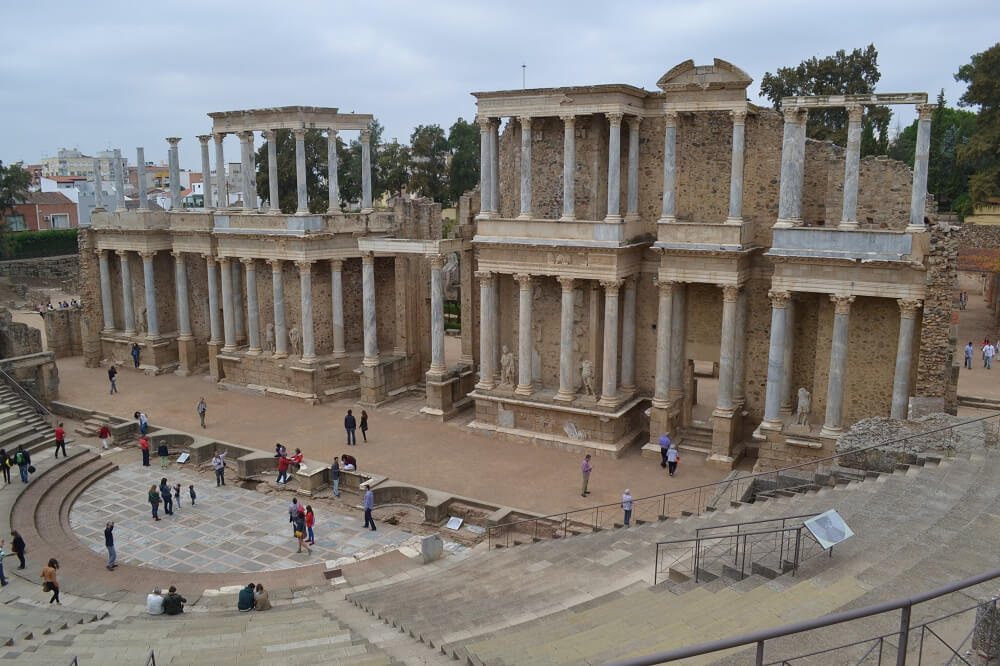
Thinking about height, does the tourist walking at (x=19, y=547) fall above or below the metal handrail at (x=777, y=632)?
below

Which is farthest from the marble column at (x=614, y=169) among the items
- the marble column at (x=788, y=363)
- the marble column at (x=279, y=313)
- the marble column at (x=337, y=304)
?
the marble column at (x=279, y=313)

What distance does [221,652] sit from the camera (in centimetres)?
1303

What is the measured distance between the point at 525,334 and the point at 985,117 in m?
34.3

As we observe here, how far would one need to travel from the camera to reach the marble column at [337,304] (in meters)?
31.7

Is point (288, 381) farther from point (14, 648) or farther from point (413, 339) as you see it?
point (14, 648)

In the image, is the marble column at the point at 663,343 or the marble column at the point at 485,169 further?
the marble column at the point at 485,169

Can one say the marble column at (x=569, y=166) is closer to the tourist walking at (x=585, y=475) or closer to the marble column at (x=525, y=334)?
the marble column at (x=525, y=334)

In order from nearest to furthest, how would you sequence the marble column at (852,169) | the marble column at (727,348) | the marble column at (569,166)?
the marble column at (852,169) < the marble column at (727,348) < the marble column at (569,166)

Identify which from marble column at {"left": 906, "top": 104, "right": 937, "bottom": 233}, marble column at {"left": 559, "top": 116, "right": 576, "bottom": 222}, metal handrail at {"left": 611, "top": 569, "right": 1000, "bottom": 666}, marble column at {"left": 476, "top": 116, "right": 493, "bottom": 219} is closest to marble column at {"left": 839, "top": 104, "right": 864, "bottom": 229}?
marble column at {"left": 906, "top": 104, "right": 937, "bottom": 233}

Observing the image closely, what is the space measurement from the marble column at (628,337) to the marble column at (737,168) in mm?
3981

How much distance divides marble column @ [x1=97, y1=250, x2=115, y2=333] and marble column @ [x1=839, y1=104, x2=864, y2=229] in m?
32.5

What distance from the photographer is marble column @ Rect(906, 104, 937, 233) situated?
19906mm

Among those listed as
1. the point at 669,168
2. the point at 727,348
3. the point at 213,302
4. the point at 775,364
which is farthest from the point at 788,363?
the point at 213,302

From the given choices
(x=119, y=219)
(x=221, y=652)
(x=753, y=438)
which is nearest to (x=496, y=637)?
(x=221, y=652)
